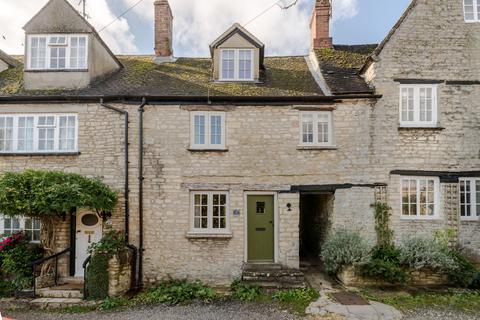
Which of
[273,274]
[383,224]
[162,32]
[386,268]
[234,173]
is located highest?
[162,32]

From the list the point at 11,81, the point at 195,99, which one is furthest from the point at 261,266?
the point at 11,81

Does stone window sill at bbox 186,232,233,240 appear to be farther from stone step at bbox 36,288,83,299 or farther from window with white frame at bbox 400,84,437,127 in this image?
window with white frame at bbox 400,84,437,127

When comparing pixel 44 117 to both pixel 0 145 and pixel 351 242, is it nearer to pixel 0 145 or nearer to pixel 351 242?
pixel 0 145

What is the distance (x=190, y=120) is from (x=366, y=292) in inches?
326

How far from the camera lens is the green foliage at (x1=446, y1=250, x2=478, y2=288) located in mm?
9391

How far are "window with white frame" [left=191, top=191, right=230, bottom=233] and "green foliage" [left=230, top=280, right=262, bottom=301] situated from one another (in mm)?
1968

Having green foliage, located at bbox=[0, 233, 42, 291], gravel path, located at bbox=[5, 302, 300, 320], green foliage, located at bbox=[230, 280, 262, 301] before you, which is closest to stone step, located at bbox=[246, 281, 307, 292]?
green foliage, located at bbox=[230, 280, 262, 301]

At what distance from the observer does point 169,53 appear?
1445 centimetres

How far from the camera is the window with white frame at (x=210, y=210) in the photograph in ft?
34.1

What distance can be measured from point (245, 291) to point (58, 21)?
1223 cm

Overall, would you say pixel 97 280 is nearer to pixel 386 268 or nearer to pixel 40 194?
pixel 40 194

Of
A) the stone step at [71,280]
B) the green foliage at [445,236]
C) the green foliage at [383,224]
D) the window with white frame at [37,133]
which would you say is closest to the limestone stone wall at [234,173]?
the green foliage at [383,224]

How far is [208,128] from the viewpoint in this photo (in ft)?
34.9

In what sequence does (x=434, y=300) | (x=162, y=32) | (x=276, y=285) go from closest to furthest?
(x=434, y=300)
(x=276, y=285)
(x=162, y=32)
